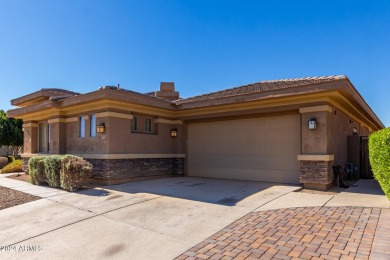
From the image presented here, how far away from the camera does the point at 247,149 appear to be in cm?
1094

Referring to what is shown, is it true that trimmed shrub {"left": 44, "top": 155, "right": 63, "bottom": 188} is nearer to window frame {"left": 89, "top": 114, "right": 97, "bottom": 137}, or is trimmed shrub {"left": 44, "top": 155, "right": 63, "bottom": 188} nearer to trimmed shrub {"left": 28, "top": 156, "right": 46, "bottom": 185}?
trimmed shrub {"left": 28, "top": 156, "right": 46, "bottom": 185}

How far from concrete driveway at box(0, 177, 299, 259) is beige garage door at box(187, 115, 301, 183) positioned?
1.03 meters

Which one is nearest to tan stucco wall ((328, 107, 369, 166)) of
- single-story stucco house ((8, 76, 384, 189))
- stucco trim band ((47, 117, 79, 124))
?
single-story stucco house ((8, 76, 384, 189))

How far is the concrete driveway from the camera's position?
15.1 ft

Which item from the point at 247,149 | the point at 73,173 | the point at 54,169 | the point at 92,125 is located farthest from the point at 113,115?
the point at 247,149

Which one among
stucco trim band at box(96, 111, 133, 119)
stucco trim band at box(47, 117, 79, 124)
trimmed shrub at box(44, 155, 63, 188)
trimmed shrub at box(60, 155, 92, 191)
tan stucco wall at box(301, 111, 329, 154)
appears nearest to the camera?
tan stucco wall at box(301, 111, 329, 154)

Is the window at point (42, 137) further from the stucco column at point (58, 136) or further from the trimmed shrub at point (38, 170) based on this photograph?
the trimmed shrub at point (38, 170)

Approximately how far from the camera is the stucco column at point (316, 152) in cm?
866

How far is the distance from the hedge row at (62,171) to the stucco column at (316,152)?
23.7ft

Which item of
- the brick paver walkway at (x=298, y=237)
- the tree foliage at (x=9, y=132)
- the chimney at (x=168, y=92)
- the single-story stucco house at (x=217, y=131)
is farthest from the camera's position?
the tree foliage at (x=9, y=132)

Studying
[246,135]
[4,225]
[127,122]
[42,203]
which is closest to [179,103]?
[127,122]

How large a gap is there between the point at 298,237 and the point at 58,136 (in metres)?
10.9

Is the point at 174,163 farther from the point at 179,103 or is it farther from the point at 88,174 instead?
the point at 88,174

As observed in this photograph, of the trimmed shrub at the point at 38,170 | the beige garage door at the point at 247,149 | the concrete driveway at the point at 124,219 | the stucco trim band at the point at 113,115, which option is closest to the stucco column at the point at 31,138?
the trimmed shrub at the point at 38,170
